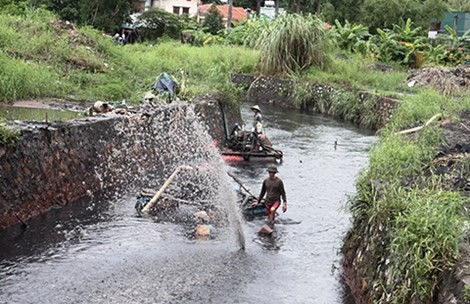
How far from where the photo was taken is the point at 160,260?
1198cm

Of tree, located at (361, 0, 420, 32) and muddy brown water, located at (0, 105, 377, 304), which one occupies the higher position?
tree, located at (361, 0, 420, 32)

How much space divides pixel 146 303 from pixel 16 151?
4683 mm

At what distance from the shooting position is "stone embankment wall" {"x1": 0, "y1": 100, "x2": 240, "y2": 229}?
42.4 feet

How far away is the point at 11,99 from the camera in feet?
62.7

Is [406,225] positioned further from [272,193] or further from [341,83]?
[341,83]

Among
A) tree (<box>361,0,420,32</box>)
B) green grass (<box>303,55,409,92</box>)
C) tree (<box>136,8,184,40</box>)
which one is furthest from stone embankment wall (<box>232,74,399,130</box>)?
tree (<box>361,0,420,32</box>)

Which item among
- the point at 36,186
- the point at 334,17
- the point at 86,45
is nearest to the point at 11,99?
the point at 36,186

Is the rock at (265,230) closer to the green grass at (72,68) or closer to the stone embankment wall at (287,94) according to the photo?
the green grass at (72,68)

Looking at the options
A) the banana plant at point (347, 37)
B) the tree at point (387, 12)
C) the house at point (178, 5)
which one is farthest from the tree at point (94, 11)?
the house at point (178, 5)

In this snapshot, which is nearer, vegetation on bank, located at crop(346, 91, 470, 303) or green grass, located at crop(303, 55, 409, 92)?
vegetation on bank, located at crop(346, 91, 470, 303)

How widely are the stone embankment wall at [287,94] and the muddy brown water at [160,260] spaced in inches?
608

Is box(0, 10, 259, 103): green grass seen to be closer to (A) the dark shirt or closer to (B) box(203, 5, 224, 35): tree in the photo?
(A) the dark shirt

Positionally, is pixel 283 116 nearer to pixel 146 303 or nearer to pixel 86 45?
pixel 86 45

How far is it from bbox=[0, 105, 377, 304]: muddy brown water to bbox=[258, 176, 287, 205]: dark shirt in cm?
64
